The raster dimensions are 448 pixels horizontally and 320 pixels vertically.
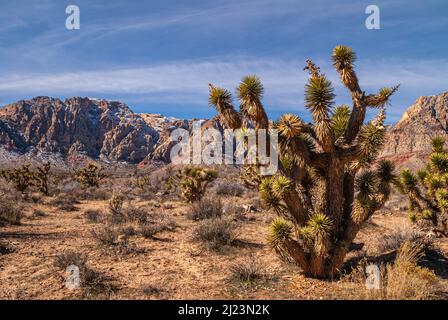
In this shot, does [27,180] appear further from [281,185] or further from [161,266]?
[281,185]

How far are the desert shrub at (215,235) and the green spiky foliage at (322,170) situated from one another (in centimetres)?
229

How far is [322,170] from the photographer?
7543 mm

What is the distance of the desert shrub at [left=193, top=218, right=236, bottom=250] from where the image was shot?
9.54 meters

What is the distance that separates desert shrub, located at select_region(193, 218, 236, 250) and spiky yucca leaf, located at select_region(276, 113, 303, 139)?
147 inches

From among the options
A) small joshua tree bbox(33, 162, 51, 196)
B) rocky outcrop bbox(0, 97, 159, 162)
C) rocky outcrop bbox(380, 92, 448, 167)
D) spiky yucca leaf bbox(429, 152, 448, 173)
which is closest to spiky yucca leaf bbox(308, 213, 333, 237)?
spiky yucca leaf bbox(429, 152, 448, 173)

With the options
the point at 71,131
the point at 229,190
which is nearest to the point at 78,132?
the point at 71,131

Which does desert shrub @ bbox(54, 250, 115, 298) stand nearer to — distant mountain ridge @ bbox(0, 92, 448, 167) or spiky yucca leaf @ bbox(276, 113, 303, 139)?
spiky yucca leaf @ bbox(276, 113, 303, 139)

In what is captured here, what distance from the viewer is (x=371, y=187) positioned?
7582 millimetres

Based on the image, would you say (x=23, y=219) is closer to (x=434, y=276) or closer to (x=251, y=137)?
(x=251, y=137)

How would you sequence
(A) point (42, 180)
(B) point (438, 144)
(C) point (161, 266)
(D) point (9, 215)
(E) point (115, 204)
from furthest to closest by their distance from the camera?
(A) point (42, 180)
(E) point (115, 204)
(D) point (9, 215)
(B) point (438, 144)
(C) point (161, 266)

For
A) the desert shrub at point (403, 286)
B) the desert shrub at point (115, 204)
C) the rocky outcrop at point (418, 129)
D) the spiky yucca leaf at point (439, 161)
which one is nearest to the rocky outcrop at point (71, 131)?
the rocky outcrop at point (418, 129)

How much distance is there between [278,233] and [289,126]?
178 centimetres

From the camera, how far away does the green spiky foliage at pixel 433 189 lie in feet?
34.7

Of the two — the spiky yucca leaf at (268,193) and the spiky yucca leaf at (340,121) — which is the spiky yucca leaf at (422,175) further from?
the spiky yucca leaf at (268,193)
